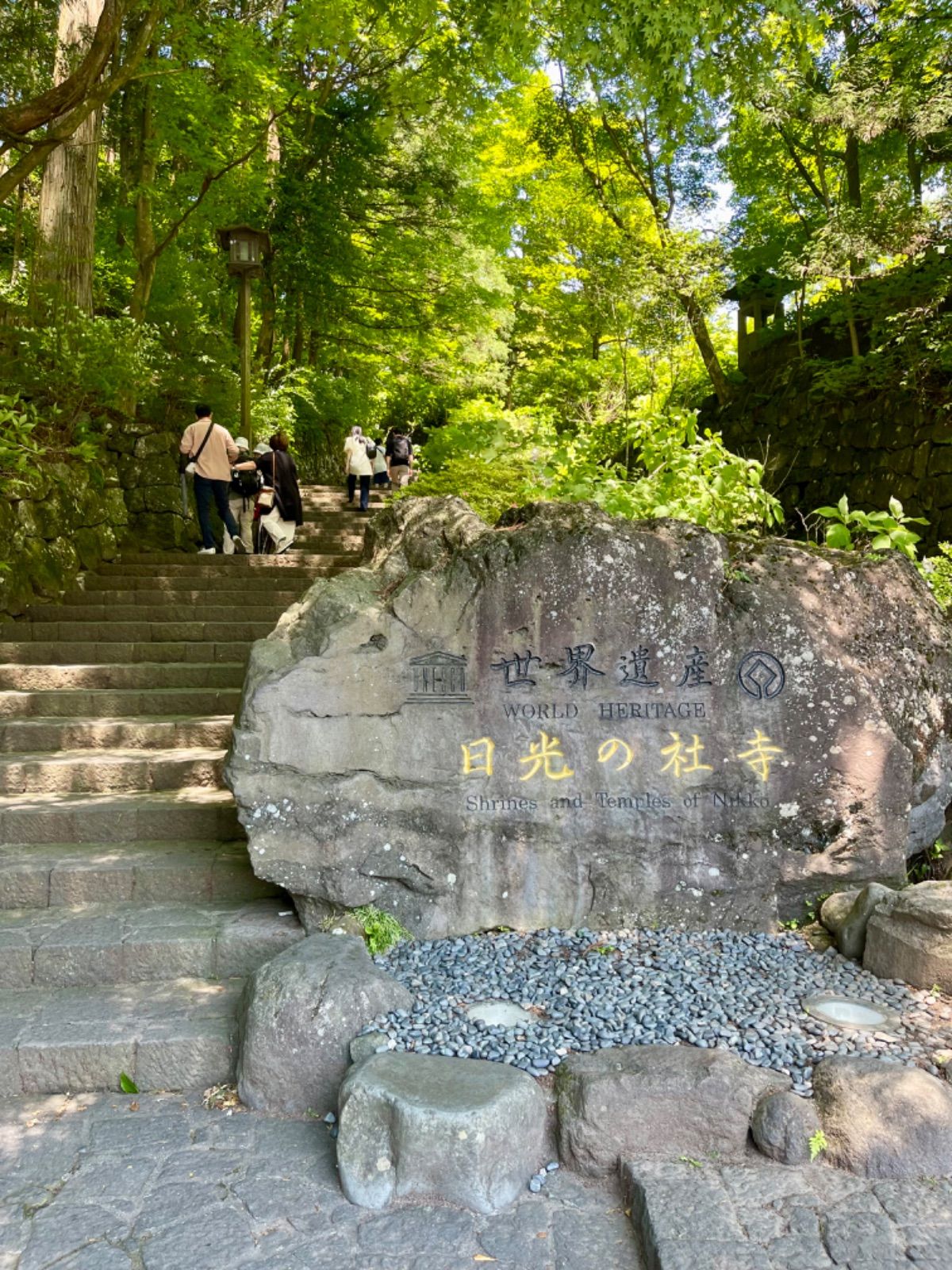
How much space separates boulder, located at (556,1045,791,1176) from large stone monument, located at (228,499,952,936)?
124cm

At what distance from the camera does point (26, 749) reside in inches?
238

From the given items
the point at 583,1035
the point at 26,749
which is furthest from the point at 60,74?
the point at 583,1035

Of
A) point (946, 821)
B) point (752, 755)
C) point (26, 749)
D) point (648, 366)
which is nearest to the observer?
point (752, 755)

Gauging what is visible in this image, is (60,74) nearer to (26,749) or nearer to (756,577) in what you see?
(26,749)

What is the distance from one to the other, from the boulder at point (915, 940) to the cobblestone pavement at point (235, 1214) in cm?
163

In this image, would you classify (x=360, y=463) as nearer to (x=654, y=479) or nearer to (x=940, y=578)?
(x=654, y=479)

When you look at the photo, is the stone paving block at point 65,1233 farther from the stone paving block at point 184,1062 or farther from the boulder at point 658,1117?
the boulder at point 658,1117

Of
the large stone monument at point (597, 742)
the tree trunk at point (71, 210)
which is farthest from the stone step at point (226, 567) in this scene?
the large stone monument at point (597, 742)

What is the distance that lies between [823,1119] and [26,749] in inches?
211

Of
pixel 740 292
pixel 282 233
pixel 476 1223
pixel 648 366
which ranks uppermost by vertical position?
pixel 282 233

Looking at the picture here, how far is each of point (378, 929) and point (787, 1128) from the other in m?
1.92

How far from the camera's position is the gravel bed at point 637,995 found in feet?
10.8

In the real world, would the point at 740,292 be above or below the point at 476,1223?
above

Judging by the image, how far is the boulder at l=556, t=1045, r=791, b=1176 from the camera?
301 centimetres
